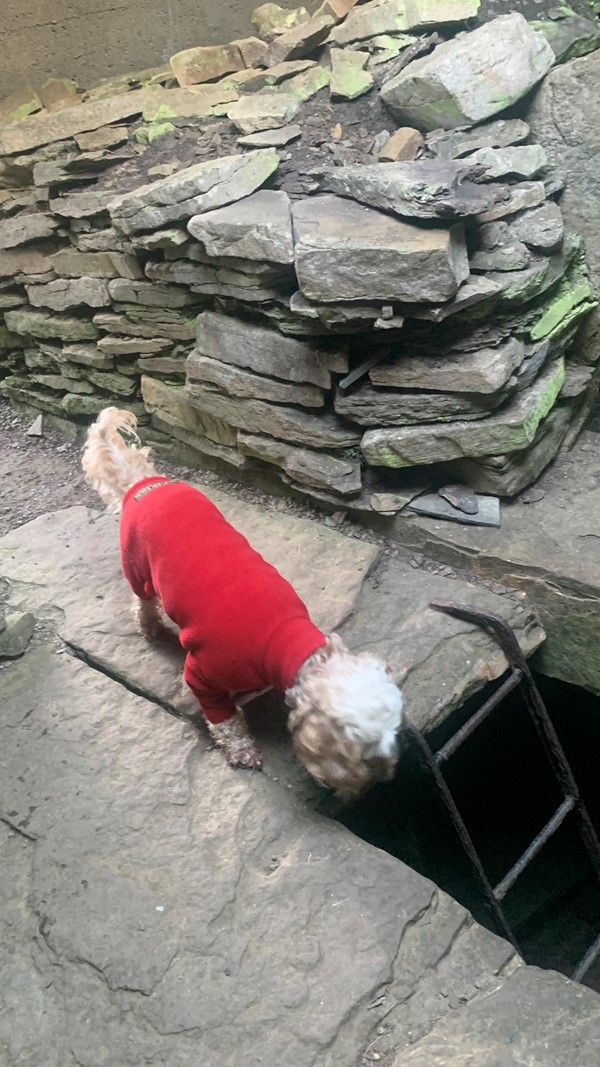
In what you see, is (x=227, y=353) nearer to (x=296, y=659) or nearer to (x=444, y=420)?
(x=444, y=420)

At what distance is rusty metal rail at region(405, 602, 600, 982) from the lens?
2434 millimetres

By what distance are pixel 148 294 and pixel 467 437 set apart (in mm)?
1784

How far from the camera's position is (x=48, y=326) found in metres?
4.42

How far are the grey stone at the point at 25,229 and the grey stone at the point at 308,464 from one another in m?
1.68

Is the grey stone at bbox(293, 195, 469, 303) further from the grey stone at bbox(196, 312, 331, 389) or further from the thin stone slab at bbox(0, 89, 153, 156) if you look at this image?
the thin stone slab at bbox(0, 89, 153, 156)

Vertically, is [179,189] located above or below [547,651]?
above

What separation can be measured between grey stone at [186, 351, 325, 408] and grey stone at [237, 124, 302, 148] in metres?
1.00

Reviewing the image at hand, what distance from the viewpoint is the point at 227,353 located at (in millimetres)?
3424

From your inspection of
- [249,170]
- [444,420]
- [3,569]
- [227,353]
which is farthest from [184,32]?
[3,569]

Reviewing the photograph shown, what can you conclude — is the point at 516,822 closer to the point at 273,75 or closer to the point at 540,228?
the point at 540,228

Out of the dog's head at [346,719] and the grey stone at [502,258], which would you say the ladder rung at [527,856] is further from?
the grey stone at [502,258]

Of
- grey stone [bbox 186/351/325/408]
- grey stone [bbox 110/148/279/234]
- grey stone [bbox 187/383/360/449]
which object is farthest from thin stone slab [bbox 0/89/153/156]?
grey stone [bbox 187/383/360/449]

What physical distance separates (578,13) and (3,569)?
3.59m

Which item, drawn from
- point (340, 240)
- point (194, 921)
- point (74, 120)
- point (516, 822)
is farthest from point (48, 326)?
point (516, 822)
